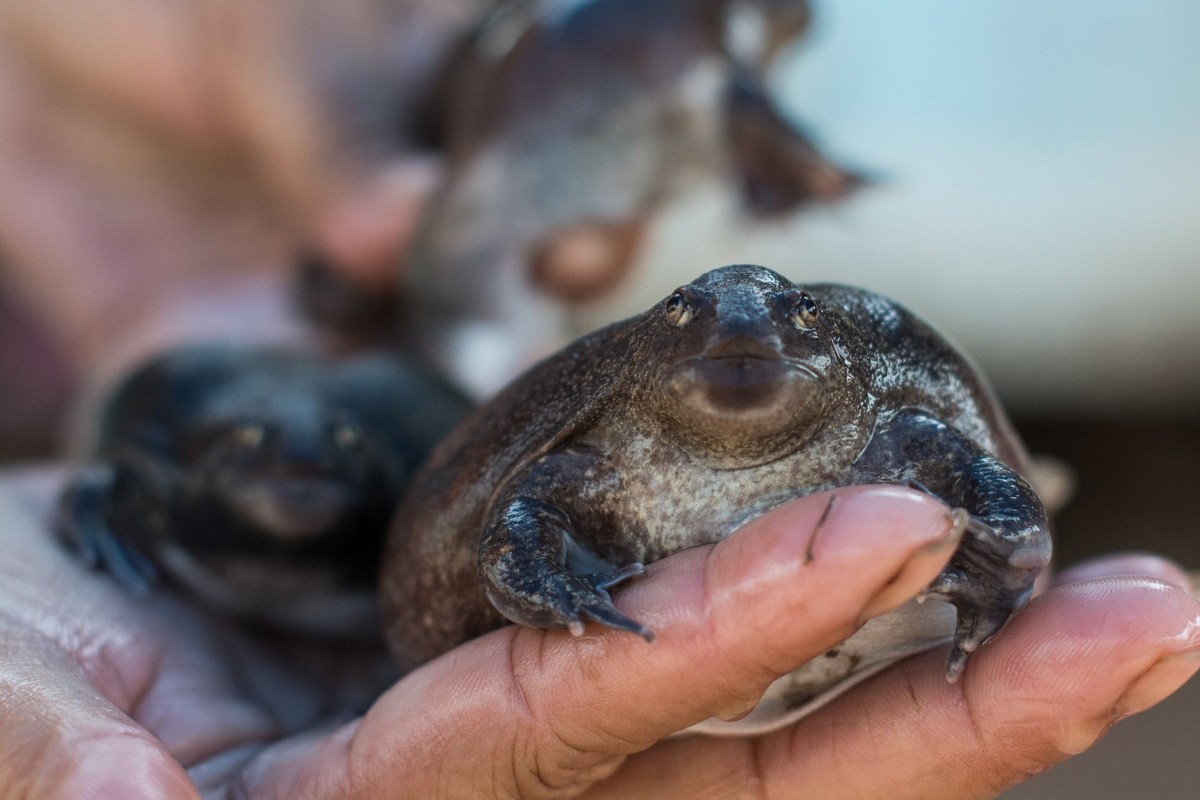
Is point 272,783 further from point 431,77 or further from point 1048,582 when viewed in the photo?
point 431,77

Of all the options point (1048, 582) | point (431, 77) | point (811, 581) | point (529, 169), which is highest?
point (431, 77)

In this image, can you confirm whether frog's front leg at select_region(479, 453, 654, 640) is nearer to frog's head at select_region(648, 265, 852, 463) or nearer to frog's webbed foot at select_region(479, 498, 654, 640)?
frog's webbed foot at select_region(479, 498, 654, 640)

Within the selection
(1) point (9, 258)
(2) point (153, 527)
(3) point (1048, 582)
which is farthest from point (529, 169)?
(1) point (9, 258)

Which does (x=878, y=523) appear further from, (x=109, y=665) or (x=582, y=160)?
(x=582, y=160)

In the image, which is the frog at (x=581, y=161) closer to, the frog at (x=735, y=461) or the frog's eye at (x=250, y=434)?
the frog's eye at (x=250, y=434)

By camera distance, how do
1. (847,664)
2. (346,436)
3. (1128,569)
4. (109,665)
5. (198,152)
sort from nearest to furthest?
(847,664), (109,665), (1128,569), (346,436), (198,152)

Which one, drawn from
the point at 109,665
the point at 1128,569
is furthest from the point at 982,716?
the point at 109,665

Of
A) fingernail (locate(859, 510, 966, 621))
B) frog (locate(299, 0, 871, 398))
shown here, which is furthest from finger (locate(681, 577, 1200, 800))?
frog (locate(299, 0, 871, 398))

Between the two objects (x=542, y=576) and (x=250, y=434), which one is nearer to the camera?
(x=542, y=576)
